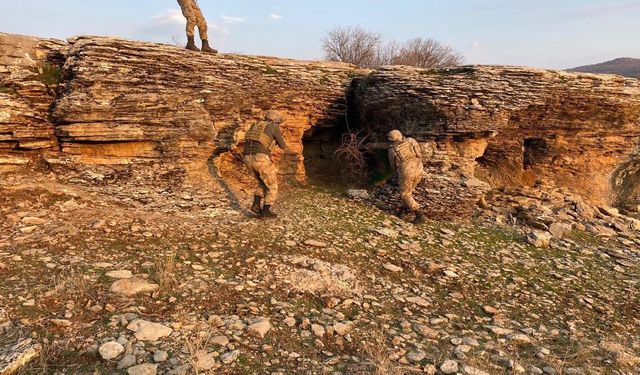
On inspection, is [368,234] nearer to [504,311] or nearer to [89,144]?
[504,311]

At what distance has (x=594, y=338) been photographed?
495cm

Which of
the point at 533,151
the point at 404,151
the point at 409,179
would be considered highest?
the point at 404,151

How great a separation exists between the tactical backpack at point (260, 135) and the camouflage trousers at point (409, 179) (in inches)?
112

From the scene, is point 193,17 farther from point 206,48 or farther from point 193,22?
point 206,48

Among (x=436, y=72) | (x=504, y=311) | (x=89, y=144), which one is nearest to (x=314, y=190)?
(x=436, y=72)

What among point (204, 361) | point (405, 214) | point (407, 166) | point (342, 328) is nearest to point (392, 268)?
point (342, 328)

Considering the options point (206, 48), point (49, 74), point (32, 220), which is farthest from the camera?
point (206, 48)

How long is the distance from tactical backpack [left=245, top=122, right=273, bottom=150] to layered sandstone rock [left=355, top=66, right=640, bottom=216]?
3.44m

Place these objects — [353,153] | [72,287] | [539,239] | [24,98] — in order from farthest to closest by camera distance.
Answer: [353,153] → [24,98] → [539,239] → [72,287]

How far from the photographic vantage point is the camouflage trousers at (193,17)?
34.5ft

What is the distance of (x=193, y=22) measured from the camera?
10555 millimetres

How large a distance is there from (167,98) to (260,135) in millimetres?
2591

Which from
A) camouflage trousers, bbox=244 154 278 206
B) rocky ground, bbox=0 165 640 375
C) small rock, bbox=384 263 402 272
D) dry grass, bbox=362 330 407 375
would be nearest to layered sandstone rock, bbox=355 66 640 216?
rocky ground, bbox=0 165 640 375

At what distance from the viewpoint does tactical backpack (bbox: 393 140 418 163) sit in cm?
864
